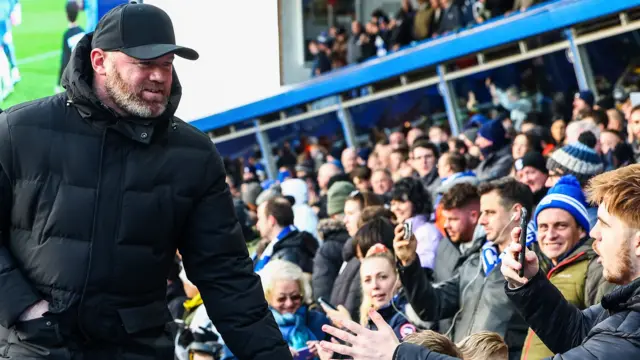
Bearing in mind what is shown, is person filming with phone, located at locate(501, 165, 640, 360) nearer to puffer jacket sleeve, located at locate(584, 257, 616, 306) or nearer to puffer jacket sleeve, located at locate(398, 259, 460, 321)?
puffer jacket sleeve, located at locate(584, 257, 616, 306)

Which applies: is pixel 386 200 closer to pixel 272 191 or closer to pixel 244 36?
pixel 272 191

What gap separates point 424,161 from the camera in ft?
33.5

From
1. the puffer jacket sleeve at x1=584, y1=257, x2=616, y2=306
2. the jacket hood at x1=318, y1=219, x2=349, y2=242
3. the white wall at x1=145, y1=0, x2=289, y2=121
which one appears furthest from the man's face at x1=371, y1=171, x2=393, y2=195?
the puffer jacket sleeve at x1=584, y1=257, x2=616, y2=306

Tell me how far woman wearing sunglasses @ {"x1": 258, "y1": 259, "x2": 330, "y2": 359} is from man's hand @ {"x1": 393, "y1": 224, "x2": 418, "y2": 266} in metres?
0.82

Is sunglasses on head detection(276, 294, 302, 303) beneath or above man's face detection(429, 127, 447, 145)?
beneath

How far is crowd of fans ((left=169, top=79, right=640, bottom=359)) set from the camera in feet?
19.3

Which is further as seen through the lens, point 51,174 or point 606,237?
point 51,174

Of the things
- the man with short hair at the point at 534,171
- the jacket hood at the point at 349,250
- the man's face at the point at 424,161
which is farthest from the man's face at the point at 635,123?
the jacket hood at the point at 349,250

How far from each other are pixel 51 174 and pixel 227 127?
51.8 ft

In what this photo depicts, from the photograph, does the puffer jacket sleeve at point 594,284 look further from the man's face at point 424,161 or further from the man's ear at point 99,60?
the man's face at point 424,161

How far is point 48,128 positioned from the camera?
410cm

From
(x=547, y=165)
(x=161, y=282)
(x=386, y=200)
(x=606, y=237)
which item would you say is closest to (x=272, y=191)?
(x=386, y=200)

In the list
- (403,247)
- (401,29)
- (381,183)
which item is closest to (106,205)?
(403,247)

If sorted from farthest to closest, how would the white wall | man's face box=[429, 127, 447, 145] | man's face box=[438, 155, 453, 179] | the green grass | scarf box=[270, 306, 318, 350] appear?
1. man's face box=[429, 127, 447, 145]
2. man's face box=[438, 155, 453, 179]
3. the green grass
4. the white wall
5. scarf box=[270, 306, 318, 350]
